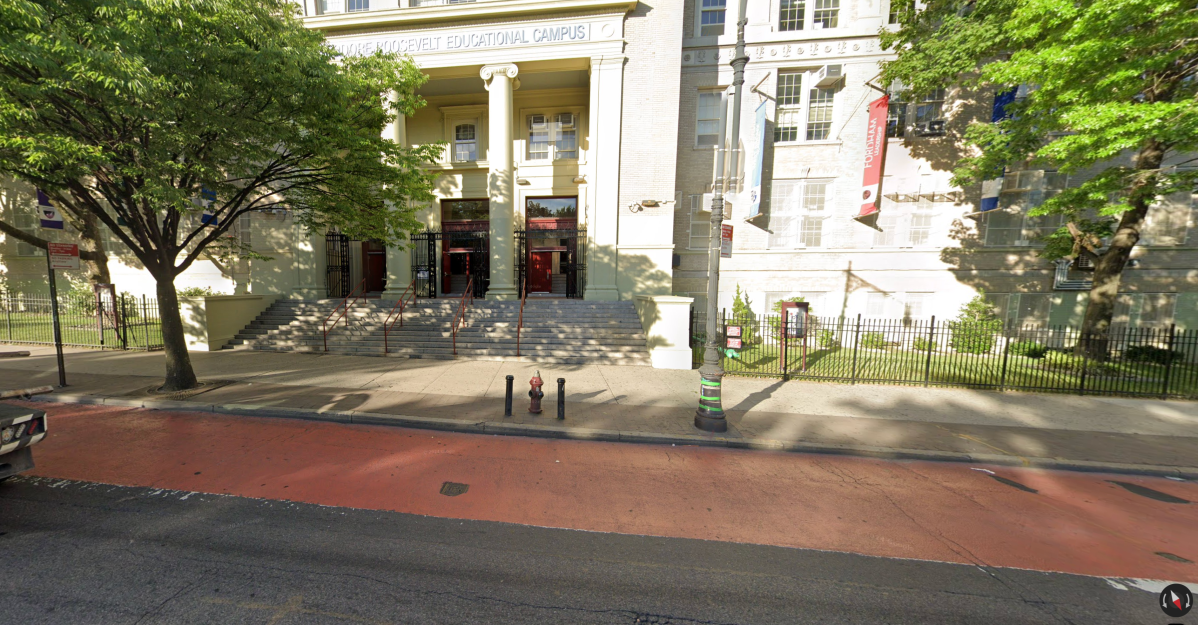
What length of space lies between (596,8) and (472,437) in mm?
15320

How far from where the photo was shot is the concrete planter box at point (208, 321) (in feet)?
38.0

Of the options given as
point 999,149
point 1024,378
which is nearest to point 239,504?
point 1024,378

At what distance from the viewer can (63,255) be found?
27.0 feet

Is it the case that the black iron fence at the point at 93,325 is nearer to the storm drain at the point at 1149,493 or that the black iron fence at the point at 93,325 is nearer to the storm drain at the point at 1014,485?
the storm drain at the point at 1014,485

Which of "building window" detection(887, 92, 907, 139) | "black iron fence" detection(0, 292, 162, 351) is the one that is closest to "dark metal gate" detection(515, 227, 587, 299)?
"black iron fence" detection(0, 292, 162, 351)

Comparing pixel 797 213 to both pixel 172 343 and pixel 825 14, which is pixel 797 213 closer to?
pixel 825 14

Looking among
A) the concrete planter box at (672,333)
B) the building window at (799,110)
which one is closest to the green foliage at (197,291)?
the concrete planter box at (672,333)

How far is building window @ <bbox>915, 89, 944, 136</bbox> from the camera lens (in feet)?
49.8

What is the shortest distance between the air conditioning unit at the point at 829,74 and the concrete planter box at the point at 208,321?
2306 cm

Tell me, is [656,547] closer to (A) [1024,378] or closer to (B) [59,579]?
(B) [59,579]

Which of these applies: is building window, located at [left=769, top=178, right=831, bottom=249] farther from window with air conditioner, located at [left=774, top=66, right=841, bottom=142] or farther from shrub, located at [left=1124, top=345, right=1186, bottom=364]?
shrub, located at [left=1124, top=345, right=1186, bottom=364]

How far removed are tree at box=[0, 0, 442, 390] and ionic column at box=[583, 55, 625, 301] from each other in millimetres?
7725

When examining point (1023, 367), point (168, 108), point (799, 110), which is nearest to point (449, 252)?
point (168, 108)

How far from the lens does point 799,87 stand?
1588 centimetres
